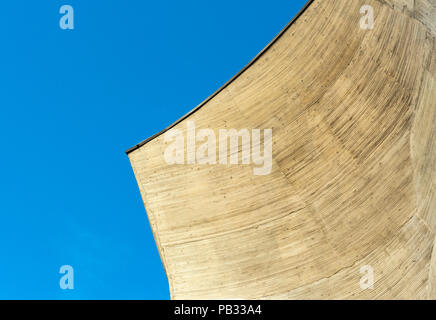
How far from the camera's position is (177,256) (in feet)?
22.6

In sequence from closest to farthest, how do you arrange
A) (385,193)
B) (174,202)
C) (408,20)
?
(408,20), (385,193), (174,202)

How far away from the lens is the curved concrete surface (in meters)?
5.84

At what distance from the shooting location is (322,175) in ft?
20.5

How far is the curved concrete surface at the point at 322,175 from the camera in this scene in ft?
19.1

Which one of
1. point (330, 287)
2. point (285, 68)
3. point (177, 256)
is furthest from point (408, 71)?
point (177, 256)

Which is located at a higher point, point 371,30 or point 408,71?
point 371,30

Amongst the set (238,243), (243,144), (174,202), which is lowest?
(238,243)

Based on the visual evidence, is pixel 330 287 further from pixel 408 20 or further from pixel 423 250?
pixel 408 20

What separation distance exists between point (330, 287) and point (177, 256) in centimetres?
270

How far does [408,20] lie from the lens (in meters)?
5.71

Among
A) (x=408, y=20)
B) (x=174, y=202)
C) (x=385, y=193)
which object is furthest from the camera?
(x=174, y=202)

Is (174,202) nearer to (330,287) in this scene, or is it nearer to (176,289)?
(176,289)

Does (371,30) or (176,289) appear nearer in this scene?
(371,30)

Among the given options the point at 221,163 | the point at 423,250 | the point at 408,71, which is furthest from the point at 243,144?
the point at 423,250
